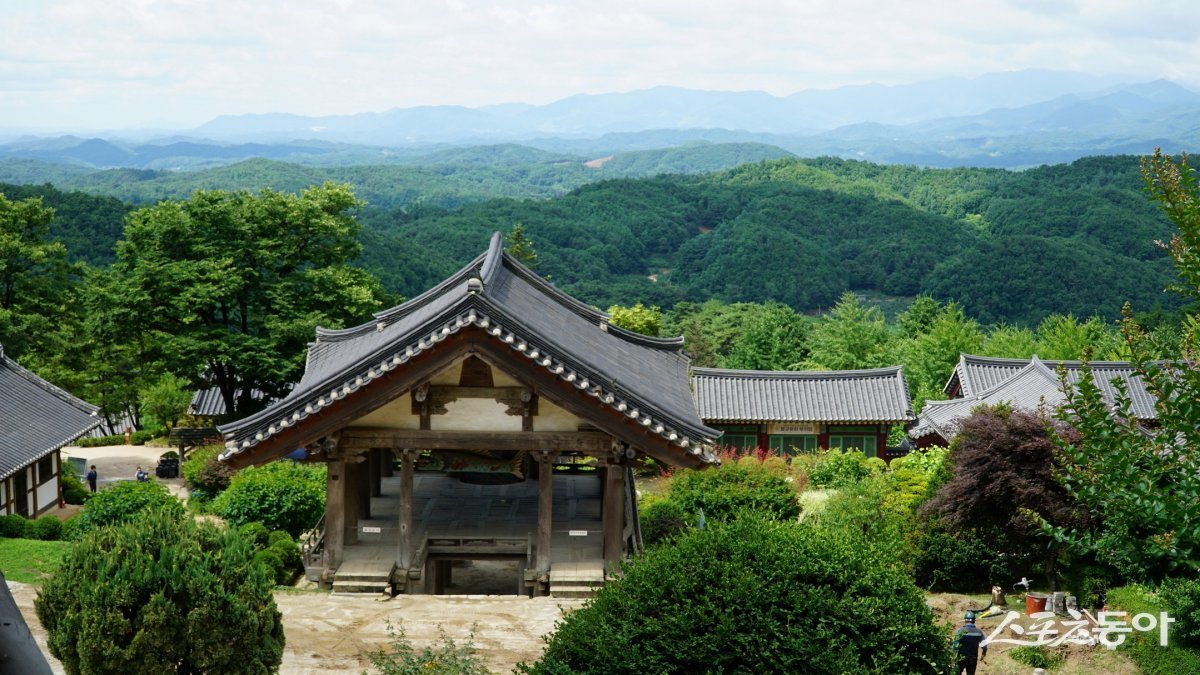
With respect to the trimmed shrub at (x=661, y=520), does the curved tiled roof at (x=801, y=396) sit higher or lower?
higher

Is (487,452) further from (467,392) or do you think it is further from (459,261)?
(459,261)

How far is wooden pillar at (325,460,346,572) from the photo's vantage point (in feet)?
70.5

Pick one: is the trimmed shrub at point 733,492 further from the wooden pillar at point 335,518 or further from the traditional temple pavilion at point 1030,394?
the traditional temple pavilion at point 1030,394

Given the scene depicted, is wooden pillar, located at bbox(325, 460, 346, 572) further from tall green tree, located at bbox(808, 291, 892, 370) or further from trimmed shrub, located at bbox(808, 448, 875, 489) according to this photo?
tall green tree, located at bbox(808, 291, 892, 370)

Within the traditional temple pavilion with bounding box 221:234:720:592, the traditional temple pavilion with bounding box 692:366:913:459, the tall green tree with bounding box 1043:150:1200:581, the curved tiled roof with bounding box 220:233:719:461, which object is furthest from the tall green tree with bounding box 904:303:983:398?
the tall green tree with bounding box 1043:150:1200:581

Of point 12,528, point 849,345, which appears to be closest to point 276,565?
point 12,528

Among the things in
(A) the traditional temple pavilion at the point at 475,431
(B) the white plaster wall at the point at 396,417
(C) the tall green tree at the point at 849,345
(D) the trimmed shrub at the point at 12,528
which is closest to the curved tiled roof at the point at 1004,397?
(C) the tall green tree at the point at 849,345

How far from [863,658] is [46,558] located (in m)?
17.5

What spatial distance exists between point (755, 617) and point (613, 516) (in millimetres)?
9072

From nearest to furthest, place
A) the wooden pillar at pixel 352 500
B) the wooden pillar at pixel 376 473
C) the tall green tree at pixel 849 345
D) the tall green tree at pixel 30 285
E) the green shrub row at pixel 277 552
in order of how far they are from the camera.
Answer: the wooden pillar at pixel 352 500 → the green shrub row at pixel 277 552 → the wooden pillar at pixel 376 473 → the tall green tree at pixel 30 285 → the tall green tree at pixel 849 345

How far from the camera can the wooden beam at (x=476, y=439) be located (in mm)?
21047

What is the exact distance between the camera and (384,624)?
63.6 feet

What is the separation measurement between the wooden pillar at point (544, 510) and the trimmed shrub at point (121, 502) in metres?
10.1
